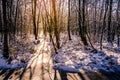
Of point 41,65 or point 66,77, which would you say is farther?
point 41,65

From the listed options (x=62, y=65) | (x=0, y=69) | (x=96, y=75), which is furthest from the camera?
(x=62, y=65)

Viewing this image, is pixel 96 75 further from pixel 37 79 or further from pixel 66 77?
pixel 37 79

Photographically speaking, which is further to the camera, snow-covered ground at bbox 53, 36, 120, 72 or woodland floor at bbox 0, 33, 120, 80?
Answer: snow-covered ground at bbox 53, 36, 120, 72

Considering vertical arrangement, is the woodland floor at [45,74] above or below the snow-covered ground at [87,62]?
below

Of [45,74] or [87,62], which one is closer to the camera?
[45,74]

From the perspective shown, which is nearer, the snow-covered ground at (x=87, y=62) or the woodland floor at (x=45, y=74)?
the woodland floor at (x=45, y=74)

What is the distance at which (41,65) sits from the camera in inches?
512

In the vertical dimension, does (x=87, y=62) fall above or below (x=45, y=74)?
above

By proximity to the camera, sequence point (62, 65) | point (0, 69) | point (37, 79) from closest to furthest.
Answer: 1. point (37, 79)
2. point (0, 69)
3. point (62, 65)

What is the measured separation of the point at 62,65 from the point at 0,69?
390 cm

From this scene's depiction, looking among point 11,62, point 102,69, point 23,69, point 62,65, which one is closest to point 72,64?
point 62,65

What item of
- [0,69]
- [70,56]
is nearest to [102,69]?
[70,56]

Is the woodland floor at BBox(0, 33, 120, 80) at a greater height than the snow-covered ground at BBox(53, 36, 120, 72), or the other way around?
the snow-covered ground at BBox(53, 36, 120, 72)

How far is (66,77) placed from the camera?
404 inches
